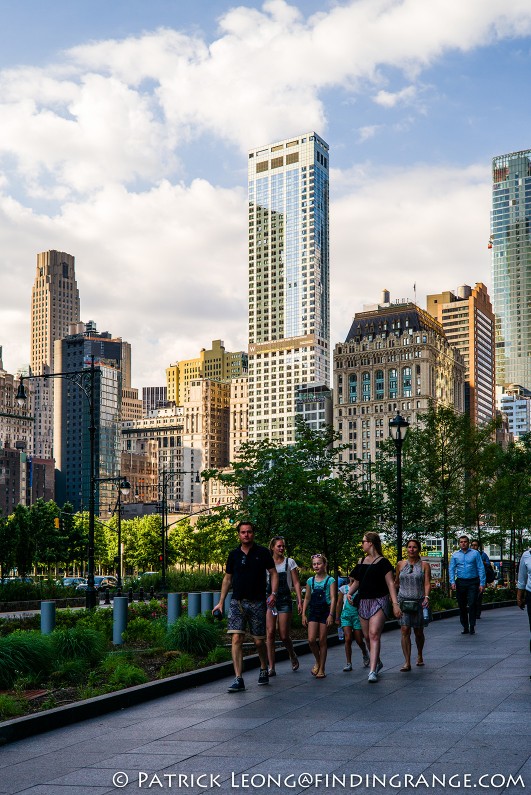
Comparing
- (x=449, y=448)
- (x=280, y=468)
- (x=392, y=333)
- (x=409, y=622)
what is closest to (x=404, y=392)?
(x=392, y=333)

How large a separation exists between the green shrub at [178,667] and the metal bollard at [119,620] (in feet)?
15.2

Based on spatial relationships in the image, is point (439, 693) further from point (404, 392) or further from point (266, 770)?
point (404, 392)

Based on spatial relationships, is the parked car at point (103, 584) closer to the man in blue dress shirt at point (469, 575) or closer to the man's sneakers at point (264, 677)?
the man in blue dress shirt at point (469, 575)

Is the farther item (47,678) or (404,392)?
(404,392)

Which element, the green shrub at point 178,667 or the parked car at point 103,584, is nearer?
the green shrub at point 178,667

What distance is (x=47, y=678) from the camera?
1284 cm

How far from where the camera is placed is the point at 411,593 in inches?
569

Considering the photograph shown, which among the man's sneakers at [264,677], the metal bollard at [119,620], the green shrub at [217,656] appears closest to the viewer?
the man's sneakers at [264,677]

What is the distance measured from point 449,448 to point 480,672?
26272 millimetres

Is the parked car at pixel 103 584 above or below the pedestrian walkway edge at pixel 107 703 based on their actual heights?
below

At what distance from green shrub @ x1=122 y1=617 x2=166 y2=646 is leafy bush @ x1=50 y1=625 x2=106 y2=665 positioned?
10.6ft

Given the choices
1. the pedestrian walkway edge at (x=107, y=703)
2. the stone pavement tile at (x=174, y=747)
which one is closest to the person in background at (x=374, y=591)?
the pedestrian walkway edge at (x=107, y=703)

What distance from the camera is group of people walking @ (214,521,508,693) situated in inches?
493

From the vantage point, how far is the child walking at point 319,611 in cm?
1352
